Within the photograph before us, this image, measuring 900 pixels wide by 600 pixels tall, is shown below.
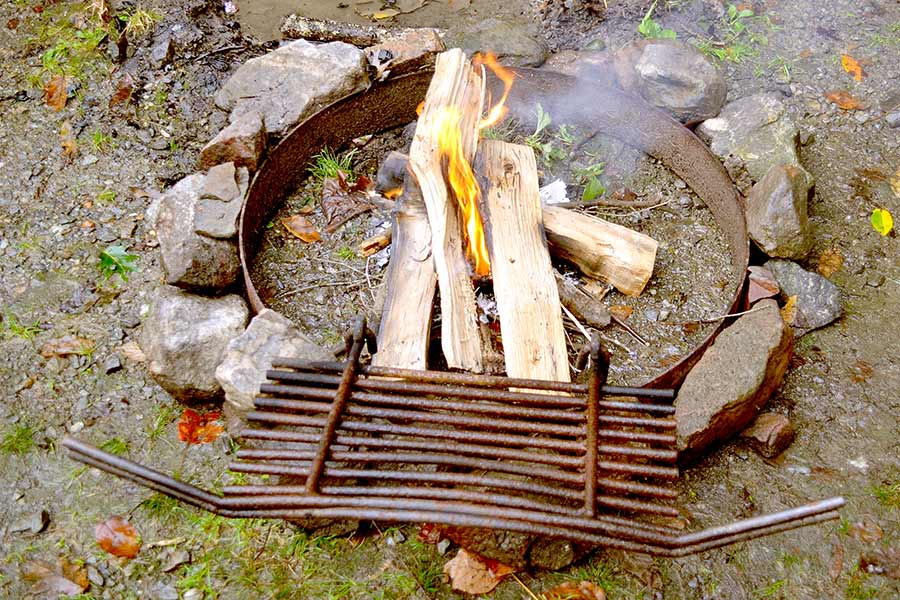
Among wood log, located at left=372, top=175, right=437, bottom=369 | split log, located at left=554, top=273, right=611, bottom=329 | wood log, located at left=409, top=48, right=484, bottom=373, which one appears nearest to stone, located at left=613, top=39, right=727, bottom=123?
wood log, located at left=409, top=48, right=484, bottom=373

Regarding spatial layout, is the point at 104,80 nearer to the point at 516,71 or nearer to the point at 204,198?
the point at 204,198

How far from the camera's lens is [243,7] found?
5.29 metres

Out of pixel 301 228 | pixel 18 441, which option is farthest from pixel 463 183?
pixel 18 441

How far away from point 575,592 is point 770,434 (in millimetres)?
1128

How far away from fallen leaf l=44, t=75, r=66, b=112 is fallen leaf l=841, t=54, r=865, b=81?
5181 millimetres

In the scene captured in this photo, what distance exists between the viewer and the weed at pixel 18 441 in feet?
10.4

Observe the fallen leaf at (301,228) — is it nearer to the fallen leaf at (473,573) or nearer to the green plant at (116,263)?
the green plant at (116,263)

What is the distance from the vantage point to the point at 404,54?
448 cm

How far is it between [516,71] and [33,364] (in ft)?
10.2

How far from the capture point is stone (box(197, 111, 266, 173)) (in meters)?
3.96

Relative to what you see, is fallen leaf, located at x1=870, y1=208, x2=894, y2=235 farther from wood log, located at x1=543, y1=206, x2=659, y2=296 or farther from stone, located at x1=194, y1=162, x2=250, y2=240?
stone, located at x1=194, y1=162, x2=250, y2=240

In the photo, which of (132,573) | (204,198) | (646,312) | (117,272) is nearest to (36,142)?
(117,272)

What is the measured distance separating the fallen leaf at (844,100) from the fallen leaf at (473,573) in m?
3.72

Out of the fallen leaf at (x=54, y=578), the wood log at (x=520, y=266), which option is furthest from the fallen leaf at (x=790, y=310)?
the fallen leaf at (x=54, y=578)
